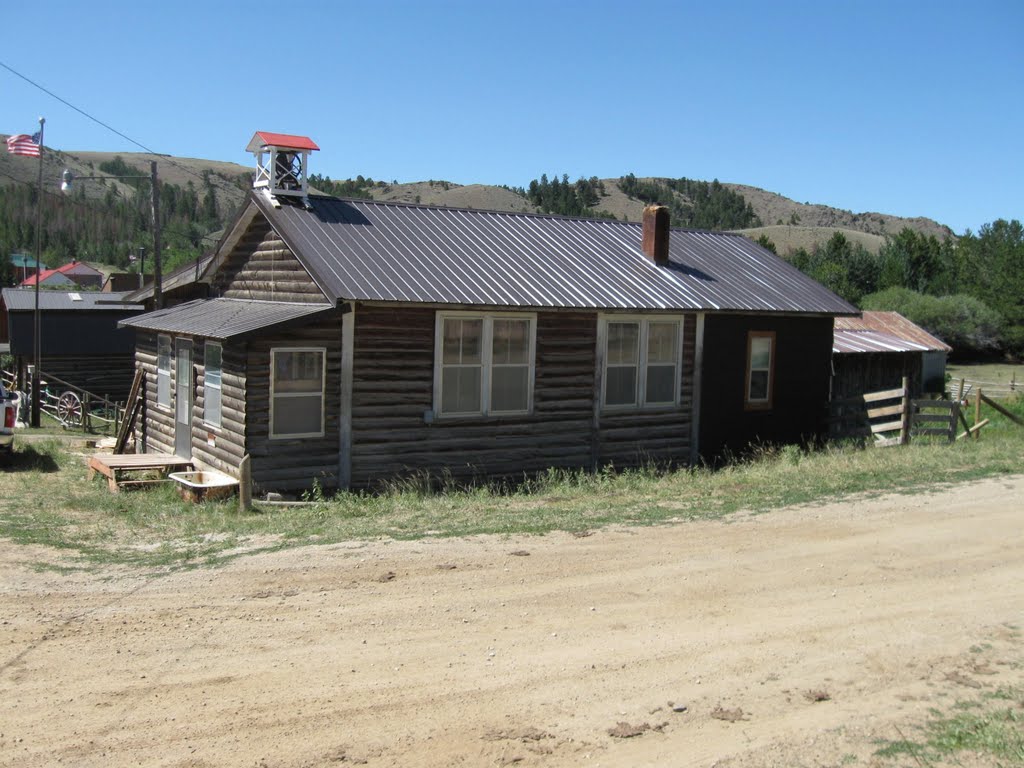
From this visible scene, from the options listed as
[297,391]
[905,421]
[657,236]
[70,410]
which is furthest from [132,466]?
[70,410]

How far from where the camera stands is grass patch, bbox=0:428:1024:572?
10.6m

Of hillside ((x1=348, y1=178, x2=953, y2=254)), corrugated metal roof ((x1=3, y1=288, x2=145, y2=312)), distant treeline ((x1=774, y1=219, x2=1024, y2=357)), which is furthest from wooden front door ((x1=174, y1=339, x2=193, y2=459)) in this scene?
hillside ((x1=348, y1=178, x2=953, y2=254))

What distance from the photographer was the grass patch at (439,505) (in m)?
10.6

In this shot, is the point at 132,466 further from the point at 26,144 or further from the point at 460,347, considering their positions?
the point at 26,144

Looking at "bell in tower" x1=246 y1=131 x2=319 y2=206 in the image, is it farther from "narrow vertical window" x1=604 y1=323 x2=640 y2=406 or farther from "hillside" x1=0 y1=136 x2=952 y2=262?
"hillside" x1=0 y1=136 x2=952 y2=262

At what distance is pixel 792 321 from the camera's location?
63.6 feet

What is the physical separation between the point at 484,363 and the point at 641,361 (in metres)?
3.19

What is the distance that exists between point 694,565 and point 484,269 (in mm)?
8362

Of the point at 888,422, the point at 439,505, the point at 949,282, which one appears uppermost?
the point at 949,282

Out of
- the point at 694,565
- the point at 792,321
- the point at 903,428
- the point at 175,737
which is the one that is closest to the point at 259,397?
the point at 694,565

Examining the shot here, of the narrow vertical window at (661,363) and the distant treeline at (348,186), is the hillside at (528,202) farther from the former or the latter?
the narrow vertical window at (661,363)

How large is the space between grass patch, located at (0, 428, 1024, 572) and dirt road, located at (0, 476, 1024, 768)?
2.52ft

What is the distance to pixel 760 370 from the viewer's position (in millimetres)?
19109

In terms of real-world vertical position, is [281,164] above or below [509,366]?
above
